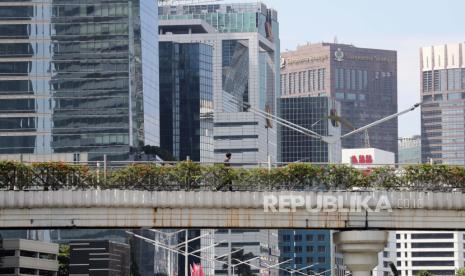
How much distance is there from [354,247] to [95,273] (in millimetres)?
139235

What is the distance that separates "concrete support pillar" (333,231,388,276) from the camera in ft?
203

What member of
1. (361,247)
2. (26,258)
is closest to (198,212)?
(361,247)

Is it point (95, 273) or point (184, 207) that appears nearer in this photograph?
point (184, 207)

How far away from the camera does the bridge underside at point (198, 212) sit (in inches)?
2413

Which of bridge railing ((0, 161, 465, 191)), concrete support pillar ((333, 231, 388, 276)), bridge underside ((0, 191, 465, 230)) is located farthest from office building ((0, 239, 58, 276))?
concrete support pillar ((333, 231, 388, 276))

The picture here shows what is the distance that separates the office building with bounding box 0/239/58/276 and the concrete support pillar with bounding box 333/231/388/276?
114m

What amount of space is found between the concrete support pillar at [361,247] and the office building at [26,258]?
4506 inches

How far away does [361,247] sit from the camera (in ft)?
204

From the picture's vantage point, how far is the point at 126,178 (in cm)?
6400

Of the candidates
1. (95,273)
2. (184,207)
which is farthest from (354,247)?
(95,273)

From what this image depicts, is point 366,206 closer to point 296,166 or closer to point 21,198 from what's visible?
point 296,166

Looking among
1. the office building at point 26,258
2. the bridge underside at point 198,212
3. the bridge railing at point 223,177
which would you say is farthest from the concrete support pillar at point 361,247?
the office building at point 26,258

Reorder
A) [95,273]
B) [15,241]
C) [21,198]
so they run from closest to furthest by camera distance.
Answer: [21,198]
[15,241]
[95,273]

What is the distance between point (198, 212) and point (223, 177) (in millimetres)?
2822
